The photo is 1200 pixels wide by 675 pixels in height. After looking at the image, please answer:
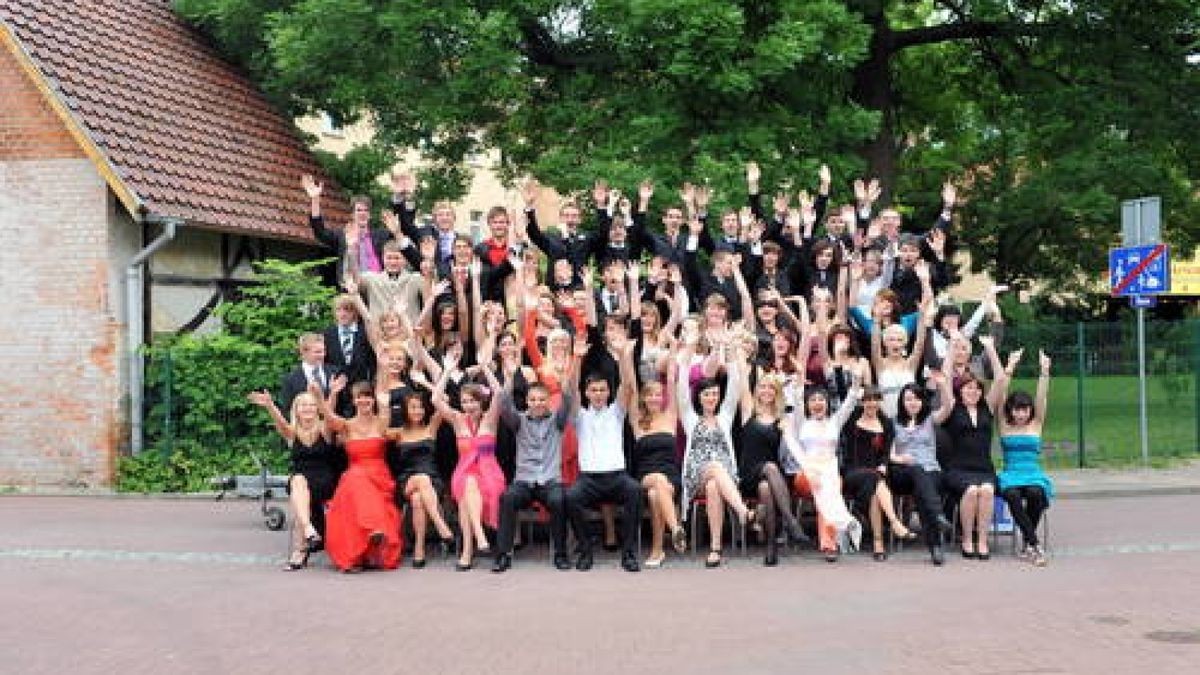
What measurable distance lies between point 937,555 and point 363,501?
4620mm

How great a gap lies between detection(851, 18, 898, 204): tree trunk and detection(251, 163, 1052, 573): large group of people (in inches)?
324

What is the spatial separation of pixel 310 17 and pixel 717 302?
8407 mm

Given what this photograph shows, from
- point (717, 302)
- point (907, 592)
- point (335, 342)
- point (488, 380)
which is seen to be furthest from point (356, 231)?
point (907, 592)

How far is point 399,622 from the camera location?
8406 millimetres

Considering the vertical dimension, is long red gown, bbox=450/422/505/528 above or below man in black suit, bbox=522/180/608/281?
below

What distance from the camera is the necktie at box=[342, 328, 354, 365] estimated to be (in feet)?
39.5

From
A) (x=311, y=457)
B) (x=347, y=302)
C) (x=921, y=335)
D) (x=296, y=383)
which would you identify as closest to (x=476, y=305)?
(x=347, y=302)

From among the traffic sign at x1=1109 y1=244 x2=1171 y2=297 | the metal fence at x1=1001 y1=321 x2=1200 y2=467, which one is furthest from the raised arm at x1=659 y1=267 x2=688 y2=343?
the traffic sign at x1=1109 y1=244 x2=1171 y2=297

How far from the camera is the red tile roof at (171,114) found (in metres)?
17.0

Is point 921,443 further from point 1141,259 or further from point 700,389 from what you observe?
point 1141,259

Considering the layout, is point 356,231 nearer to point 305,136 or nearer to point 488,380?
A: point 488,380

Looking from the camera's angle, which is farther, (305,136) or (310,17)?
(305,136)

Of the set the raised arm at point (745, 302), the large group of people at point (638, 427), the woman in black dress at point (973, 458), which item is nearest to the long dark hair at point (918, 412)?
the large group of people at point (638, 427)

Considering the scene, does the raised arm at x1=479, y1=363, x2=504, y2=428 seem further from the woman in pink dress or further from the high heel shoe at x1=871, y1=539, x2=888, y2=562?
the high heel shoe at x1=871, y1=539, x2=888, y2=562
